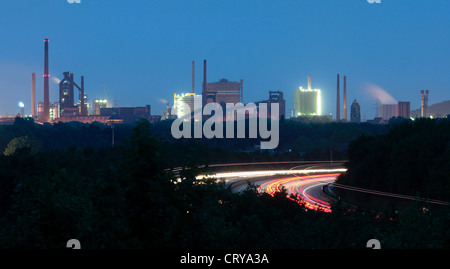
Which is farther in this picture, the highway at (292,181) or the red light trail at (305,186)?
the highway at (292,181)

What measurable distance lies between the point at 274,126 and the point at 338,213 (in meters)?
125

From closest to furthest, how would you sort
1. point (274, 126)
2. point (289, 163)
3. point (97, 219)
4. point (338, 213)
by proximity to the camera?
point (97, 219)
point (338, 213)
point (289, 163)
point (274, 126)

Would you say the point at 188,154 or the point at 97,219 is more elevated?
the point at 188,154

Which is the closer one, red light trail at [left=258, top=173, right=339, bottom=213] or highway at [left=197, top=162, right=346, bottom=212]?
red light trail at [left=258, top=173, right=339, bottom=213]

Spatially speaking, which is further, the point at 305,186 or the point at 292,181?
the point at 292,181

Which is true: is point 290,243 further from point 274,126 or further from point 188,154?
point 274,126

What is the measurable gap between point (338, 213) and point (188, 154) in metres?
11.1

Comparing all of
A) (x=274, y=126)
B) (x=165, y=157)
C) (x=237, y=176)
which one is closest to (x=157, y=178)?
(x=165, y=157)

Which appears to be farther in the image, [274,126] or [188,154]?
[274,126]

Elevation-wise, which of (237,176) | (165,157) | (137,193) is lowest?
(237,176)

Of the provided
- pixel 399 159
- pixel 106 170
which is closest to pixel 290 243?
pixel 106 170
